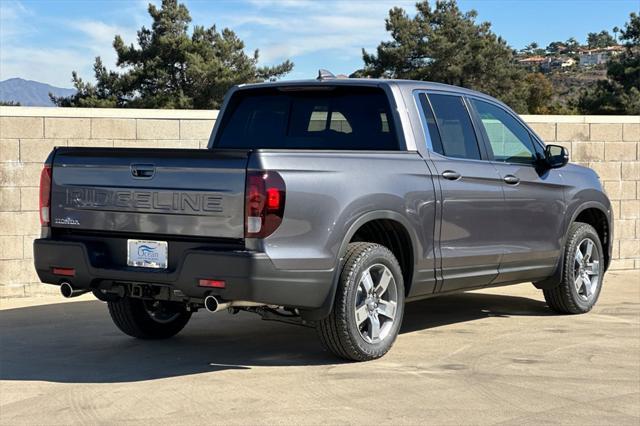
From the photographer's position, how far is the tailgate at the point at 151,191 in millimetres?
6191

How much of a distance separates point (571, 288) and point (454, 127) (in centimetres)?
209

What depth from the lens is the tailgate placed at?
619 cm

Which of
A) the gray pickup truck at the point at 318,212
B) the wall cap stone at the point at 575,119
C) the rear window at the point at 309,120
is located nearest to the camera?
the gray pickup truck at the point at 318,212

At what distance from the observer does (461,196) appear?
25.3 feet

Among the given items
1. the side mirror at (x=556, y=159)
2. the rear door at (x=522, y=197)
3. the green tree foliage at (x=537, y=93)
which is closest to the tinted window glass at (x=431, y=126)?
the rear door at (x=522, y=197)

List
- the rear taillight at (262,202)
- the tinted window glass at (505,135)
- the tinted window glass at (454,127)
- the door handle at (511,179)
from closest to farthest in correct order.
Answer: the rear taillight at (262,202) < the tinted window glass at (454,127) < the door handle at (511,179) < the tinted window glass at (505,135)

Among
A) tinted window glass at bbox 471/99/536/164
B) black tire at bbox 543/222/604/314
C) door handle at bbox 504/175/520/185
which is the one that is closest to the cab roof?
tinted window glass at bbox 471/99/536/164

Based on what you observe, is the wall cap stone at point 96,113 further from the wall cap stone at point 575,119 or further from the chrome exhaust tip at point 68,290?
the wall cap stone at point 575,119

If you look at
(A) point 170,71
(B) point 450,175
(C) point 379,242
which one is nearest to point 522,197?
(B) point 450,175

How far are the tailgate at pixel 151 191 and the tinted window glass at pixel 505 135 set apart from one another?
2.88 meters

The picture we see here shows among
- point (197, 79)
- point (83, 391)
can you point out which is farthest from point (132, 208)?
point (197, 79)

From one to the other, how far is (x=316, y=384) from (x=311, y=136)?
2144mm

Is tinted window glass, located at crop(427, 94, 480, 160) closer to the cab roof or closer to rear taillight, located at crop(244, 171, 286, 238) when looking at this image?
the cab roof

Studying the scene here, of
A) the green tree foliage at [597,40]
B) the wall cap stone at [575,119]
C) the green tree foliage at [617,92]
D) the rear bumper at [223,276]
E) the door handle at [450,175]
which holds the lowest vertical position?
the rear bumper at [223,276]
